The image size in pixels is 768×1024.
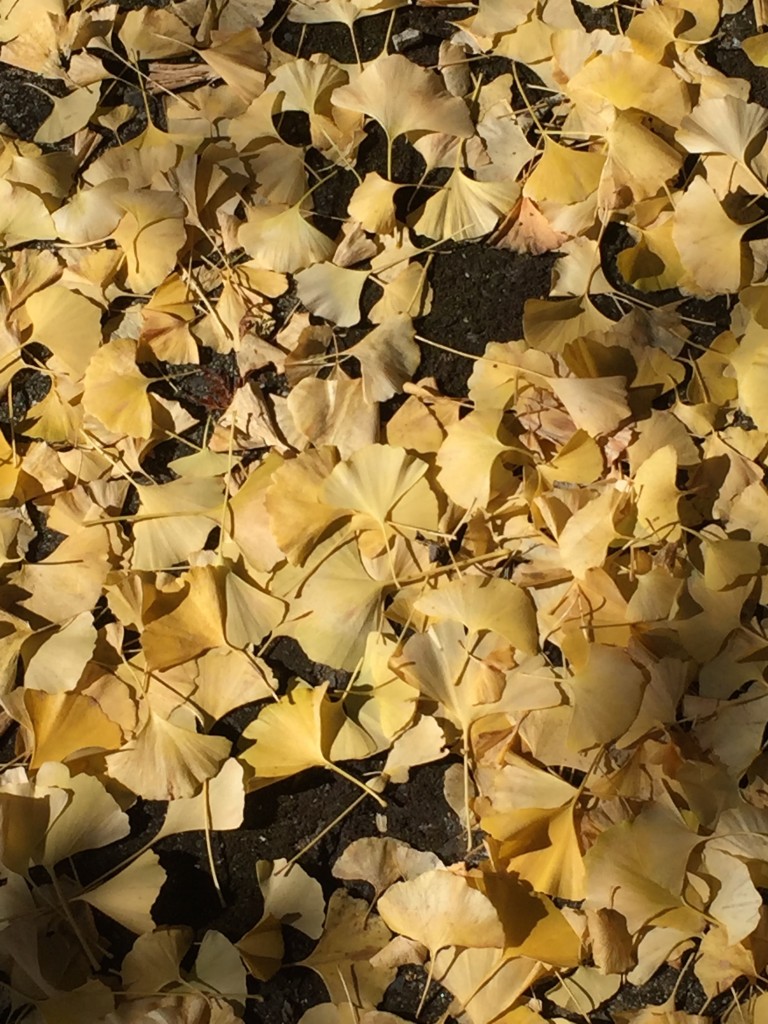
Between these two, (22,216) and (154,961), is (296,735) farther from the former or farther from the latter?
(22,216)

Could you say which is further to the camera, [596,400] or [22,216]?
[22,216]

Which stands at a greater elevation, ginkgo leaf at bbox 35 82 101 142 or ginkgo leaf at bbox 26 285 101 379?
ginkgo leaf at bbox 35 82 101 142

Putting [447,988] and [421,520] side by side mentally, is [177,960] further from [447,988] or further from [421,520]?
[421,520]

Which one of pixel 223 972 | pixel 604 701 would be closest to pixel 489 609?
pixel 604 701

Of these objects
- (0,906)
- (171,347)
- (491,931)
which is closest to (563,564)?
A: (491,931)

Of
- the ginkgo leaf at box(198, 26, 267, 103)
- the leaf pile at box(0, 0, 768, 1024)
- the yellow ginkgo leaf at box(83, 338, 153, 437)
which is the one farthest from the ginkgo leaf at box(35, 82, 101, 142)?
the yellow ginkgo leaf at box(83, 338, 153, 437)

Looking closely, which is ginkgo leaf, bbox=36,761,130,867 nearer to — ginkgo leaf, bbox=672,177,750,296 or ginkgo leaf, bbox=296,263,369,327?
ginkgo leaf, bbox=296,263,369,327
